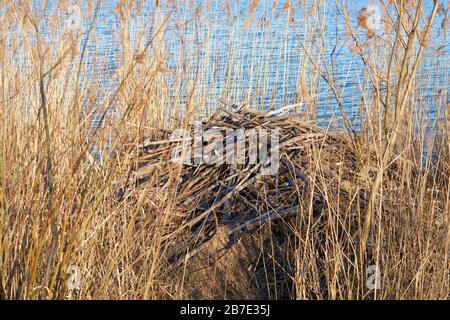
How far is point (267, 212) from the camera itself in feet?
9.36

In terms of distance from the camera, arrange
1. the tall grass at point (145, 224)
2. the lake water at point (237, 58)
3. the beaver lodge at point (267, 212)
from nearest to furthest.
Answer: the tall grass at point (145, 224)
the beaver lodge at point (267, 212)
the lake water at point (237, 58)

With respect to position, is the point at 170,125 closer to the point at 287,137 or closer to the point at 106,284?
the point at 287,137

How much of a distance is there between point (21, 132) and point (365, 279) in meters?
1.54

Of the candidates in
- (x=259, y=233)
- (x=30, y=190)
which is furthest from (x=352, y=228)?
(x=30, y=190)

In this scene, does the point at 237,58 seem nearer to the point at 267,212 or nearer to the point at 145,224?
the point at 267,212

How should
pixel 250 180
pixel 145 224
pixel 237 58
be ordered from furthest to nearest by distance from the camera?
pixel 237 58 → pixel 250 180 → pixel 145 224

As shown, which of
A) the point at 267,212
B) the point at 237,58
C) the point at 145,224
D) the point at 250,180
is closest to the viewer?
the point at 145,224

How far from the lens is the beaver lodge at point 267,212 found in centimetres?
261

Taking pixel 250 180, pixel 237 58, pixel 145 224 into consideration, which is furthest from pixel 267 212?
pixel 237 58

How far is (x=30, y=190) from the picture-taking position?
7.48 ft

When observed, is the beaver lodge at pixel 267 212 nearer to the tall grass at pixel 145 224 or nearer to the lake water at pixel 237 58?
the tall grass at pixel 145 224

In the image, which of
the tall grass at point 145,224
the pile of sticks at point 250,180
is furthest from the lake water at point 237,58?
the tall grass at point 145,224

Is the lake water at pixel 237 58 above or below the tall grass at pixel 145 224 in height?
above

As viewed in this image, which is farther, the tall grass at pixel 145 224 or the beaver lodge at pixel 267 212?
the beaver lodge at pixel 267 212
